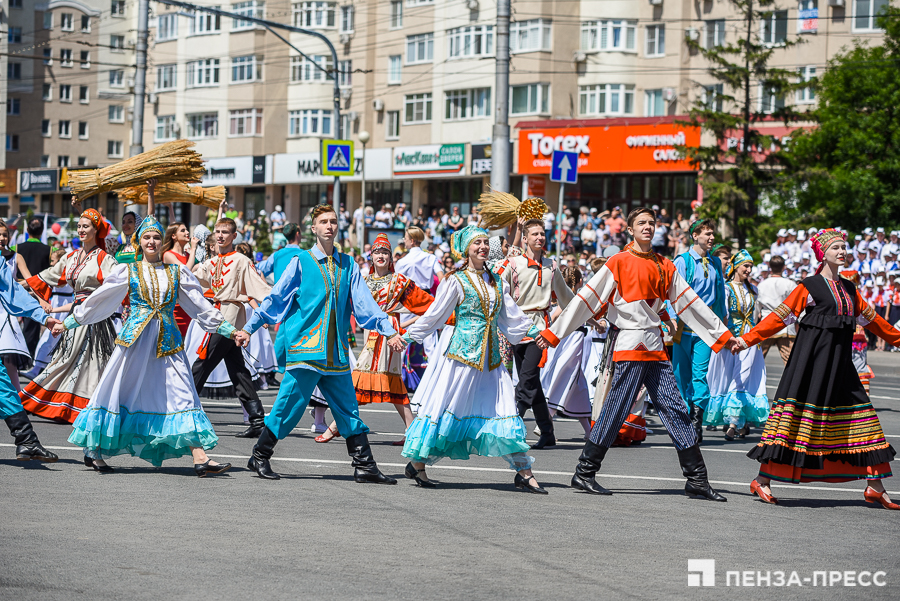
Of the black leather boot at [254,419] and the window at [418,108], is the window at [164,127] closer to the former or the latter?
the window at [418,108]

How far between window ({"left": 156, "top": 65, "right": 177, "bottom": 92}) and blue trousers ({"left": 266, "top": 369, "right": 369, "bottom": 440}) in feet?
198

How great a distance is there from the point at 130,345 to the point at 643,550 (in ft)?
13.3

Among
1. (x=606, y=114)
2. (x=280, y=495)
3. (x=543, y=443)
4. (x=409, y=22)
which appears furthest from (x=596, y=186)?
(x=280, y=495)

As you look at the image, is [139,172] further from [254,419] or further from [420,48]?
[420,48]

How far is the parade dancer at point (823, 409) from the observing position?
8.45m

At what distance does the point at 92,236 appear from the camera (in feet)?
37.6

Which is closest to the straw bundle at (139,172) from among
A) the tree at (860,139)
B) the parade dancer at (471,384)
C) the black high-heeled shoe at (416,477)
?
the parade dancer at (471,384)

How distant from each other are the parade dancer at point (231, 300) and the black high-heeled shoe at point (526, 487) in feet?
9.86

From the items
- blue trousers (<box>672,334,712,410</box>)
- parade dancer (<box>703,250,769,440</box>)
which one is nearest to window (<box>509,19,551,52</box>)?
parade dancer (<box>703,250,769,440</box>)

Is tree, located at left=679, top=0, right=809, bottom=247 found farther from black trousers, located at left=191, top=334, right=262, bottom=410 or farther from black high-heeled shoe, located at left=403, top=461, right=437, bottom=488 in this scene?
black high-heeled shoe, located at left=403, top=461, right=437, bottom=488

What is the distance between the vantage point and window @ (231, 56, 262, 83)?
6194 cm

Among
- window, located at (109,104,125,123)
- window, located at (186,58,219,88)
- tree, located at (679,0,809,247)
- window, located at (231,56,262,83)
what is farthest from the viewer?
window, located at (109,104,125,123)

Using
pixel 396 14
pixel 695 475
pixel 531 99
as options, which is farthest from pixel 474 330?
pixel 396 14

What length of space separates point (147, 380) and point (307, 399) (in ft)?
3.81
